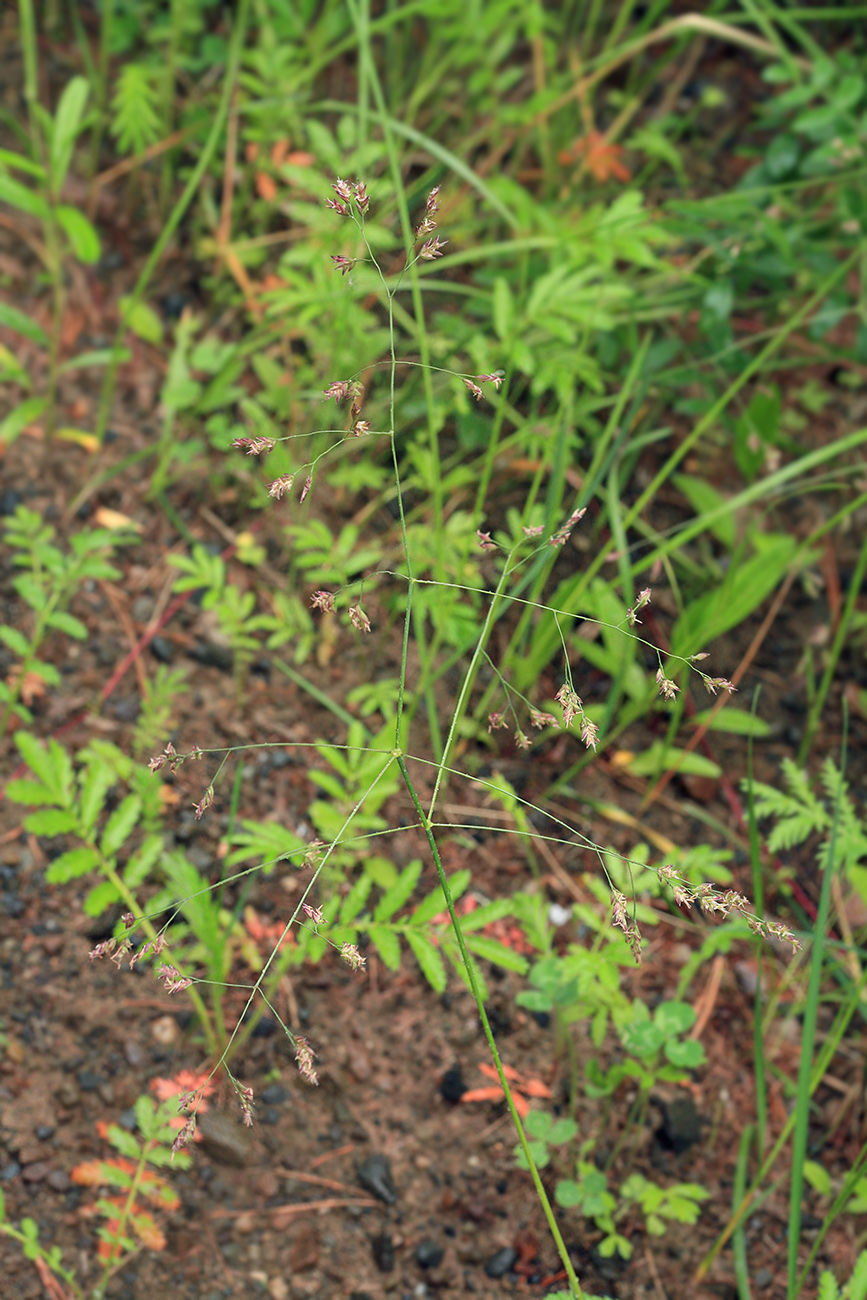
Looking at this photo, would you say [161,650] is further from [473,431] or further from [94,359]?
[473,431]

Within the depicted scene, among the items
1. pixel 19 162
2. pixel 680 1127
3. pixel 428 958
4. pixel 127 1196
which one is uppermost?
pixel 19 162

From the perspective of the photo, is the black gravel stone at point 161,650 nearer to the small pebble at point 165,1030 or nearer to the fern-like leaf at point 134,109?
the small pebble at point 165,1030

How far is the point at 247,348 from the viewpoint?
97.7 inches

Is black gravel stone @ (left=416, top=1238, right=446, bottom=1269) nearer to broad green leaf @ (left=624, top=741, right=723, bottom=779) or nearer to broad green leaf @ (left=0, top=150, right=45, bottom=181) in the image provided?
broad green leaf @ (left=624, top=741, right=723, bottom=779)

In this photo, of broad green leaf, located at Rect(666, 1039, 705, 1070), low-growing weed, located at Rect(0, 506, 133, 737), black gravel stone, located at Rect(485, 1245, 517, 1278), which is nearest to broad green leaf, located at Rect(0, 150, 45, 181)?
low-growing weed, located at Rect(0, 506, 133, 737)

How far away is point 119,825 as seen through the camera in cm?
182

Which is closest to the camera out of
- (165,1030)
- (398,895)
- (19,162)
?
(398,895)

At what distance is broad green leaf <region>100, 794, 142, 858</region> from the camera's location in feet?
5.89

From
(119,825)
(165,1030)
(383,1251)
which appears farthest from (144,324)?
(383,1251)

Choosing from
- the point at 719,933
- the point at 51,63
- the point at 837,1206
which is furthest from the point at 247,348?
the point at 837,1206

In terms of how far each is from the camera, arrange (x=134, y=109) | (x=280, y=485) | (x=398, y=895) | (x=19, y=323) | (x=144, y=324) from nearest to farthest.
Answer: (x=280, y=485)
(x=398, y=895)
(x=19, y=323)
(x=134, y=109)
(x=144, y=324)

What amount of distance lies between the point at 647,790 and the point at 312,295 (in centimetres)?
130

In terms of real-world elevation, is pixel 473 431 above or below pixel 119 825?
above

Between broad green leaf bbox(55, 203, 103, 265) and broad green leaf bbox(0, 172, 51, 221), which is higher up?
broad green leaf bbox(0, 172, 51, 221)
